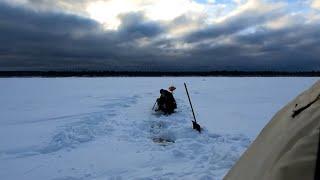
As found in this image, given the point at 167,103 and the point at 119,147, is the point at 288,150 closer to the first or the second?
the point at 119,147

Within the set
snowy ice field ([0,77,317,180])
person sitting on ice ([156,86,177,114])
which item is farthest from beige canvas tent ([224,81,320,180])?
person sitting on ice ([156,86,177,114])

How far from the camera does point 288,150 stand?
174cm

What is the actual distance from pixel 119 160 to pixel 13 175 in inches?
79.6

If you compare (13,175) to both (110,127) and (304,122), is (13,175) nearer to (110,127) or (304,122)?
(110,127)

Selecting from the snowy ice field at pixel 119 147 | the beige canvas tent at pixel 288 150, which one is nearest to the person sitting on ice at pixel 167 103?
the snowy ice field at pixel 119 147

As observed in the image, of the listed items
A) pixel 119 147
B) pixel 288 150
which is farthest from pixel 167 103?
pixel 288 150

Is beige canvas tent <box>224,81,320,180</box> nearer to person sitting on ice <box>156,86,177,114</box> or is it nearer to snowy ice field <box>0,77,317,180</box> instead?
snowy ice field <box>0,77,317,180</box>

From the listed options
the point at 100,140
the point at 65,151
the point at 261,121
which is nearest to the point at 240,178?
the point at 65,151

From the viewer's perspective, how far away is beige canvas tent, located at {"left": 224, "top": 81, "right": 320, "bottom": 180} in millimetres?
1527

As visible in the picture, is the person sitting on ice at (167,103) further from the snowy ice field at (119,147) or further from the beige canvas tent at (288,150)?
the beige canvas tent at (288,150)

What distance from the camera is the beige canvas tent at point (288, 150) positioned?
153cm

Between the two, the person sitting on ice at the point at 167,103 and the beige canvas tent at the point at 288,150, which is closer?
the beige canvas tent at the point at 288,150

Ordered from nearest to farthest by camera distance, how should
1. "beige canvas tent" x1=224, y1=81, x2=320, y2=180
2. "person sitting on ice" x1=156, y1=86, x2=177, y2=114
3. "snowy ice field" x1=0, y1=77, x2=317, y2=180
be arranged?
"beige canvas tent" x1=224, y1=81, x2=320, y2=180 → "snowy ice field" x1=0, y1=77, x2=317, y2=180 → "person sitting on ice" x1=156, y1=86, x2=177, y2=114

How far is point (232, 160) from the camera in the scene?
7.27 m
